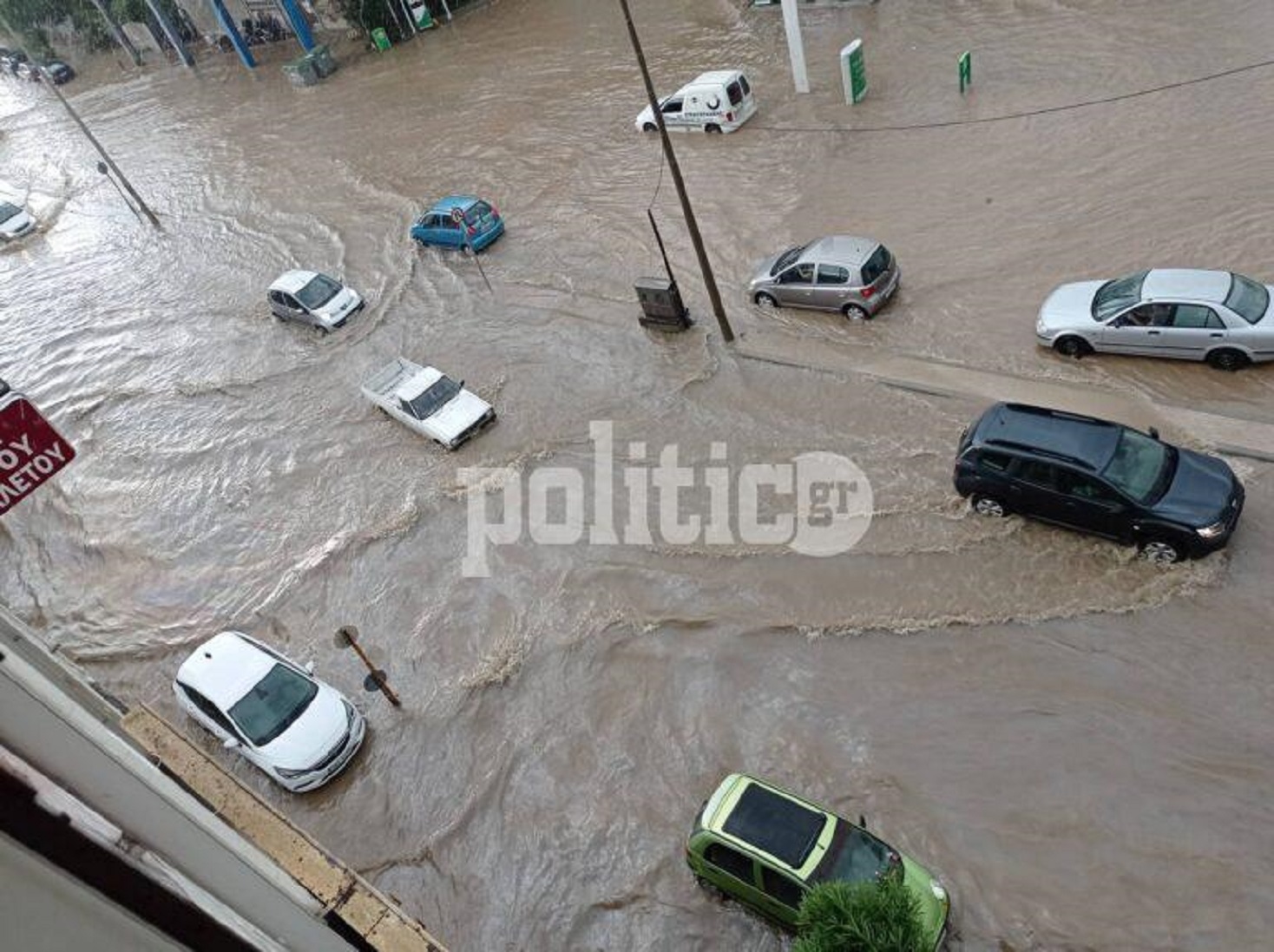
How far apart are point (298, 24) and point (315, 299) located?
2393 centimetres

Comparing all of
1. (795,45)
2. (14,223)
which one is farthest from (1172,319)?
(14,223)

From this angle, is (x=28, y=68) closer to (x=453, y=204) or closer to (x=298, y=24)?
(x=298, y=24)

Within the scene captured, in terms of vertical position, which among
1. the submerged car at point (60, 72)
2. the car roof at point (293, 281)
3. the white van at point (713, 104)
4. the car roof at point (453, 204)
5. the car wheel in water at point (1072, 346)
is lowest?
the car wheel in water at point (1072, 346)

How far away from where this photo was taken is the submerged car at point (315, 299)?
19875mm

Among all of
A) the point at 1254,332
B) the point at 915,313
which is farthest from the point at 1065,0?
the point at 1254,332

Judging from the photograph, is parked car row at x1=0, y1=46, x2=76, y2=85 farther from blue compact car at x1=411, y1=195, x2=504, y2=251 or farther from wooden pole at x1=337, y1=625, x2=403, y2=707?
wooden pole at x1=337, y1=625, x2=403, y2=707

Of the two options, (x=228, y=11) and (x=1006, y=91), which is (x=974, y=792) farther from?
(x=228, y=11)

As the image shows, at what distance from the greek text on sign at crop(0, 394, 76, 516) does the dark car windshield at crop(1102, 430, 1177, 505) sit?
1075 cm

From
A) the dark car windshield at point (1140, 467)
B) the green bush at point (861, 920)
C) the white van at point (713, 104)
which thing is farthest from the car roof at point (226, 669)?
the white van at point (713, 104)

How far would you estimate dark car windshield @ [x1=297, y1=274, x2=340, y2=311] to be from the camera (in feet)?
65.5

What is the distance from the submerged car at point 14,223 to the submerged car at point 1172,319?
33741 millimetres

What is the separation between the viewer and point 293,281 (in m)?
20.3

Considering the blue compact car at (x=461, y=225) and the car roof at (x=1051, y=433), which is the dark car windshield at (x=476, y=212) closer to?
the blue compact car at (x=461, y=225)

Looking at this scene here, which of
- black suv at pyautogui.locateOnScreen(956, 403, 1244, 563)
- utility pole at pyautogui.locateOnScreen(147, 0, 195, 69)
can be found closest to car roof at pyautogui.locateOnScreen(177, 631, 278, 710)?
black suv at pyautogui.locateOnScreen(956, 403, 1244, 563)
